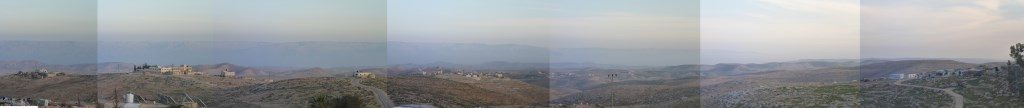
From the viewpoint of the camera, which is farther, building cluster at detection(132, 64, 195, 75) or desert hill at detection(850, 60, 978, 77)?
building cluster at detection(132, 64, 195, 75)

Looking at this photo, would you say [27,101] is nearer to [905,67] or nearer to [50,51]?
[50,51]

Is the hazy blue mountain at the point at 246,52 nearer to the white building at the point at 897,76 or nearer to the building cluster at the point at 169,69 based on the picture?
the building cluster at the point at 169,69

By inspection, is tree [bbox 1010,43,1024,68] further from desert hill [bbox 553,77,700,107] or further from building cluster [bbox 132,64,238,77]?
building cluster [bbox 132,64,238,77]

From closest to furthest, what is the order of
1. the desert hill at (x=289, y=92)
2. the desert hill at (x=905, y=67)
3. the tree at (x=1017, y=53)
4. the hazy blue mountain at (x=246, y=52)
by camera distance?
1. the tree at (x=1017, y=53)
2. the desert hill at (x=905, y=67)
3. the hazy blue mountain at (x=246, y=52)
4. the desert hill at (x=289, y=92)

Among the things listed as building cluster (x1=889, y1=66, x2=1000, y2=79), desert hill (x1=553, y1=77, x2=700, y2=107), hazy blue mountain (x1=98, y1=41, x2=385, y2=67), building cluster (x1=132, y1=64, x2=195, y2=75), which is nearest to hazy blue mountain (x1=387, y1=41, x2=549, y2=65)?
hazy blue mountain (x1=98, y1=41, x2=385, y2=67)

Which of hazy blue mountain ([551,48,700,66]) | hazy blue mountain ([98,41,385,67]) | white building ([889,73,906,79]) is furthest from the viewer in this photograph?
hazy blue mountain ([98,41,385,67])

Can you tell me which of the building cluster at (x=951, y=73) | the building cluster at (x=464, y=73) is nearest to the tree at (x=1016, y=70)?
the building cluster at (x=951, y=73)

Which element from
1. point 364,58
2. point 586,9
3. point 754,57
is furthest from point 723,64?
point 364,58

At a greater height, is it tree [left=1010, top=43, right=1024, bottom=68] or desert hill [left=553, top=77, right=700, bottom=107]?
tree [left=1010, top=43, right=1024, bottom=68]

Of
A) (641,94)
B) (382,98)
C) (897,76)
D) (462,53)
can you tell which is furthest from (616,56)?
(897,76)

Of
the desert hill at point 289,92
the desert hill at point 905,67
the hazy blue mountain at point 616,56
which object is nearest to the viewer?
the desert hill at point 905,67

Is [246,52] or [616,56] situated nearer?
[616,56]

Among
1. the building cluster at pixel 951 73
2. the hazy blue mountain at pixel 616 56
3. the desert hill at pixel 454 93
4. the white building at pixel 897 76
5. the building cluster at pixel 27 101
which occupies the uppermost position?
the hazy blue mountain at pixel 616 56
